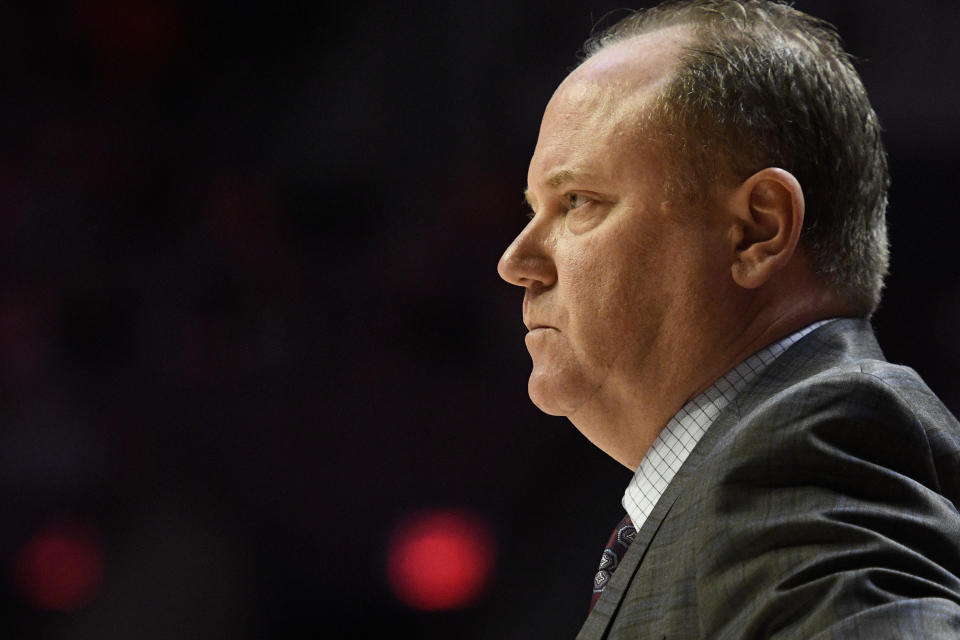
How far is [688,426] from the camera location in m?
1.23

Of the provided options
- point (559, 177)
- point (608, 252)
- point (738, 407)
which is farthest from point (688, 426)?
point (559, 177)

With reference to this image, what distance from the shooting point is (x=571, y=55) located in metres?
3.20

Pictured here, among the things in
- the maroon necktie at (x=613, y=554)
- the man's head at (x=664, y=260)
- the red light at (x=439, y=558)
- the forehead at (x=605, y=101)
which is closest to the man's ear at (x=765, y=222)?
the man's head at (x=664, y=260)

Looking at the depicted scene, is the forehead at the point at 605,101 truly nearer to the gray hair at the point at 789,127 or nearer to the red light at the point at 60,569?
the gray hair at the point at 789,127

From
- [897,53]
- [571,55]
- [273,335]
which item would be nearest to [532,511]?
[273,335]

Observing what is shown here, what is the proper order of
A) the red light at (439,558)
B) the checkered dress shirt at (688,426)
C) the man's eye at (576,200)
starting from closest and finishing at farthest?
the checkered dress shirt at (688,426)
the man's eye at (576,200)
the red light at (439,558)

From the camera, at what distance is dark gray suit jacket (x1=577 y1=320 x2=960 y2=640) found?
0.79 m

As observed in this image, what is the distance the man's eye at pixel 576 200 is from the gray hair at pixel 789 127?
121mm

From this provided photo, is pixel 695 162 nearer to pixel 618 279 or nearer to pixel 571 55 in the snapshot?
pixel 618 279

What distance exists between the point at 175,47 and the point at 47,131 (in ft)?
1.63

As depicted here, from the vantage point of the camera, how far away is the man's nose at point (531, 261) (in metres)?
1.34

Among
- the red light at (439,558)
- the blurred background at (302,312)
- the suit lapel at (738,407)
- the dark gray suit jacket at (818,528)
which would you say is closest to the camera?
the dark gray suit jacket at (818,528)

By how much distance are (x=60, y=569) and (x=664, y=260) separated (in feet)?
7.71

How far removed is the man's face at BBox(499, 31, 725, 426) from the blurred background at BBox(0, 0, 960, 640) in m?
1.65
